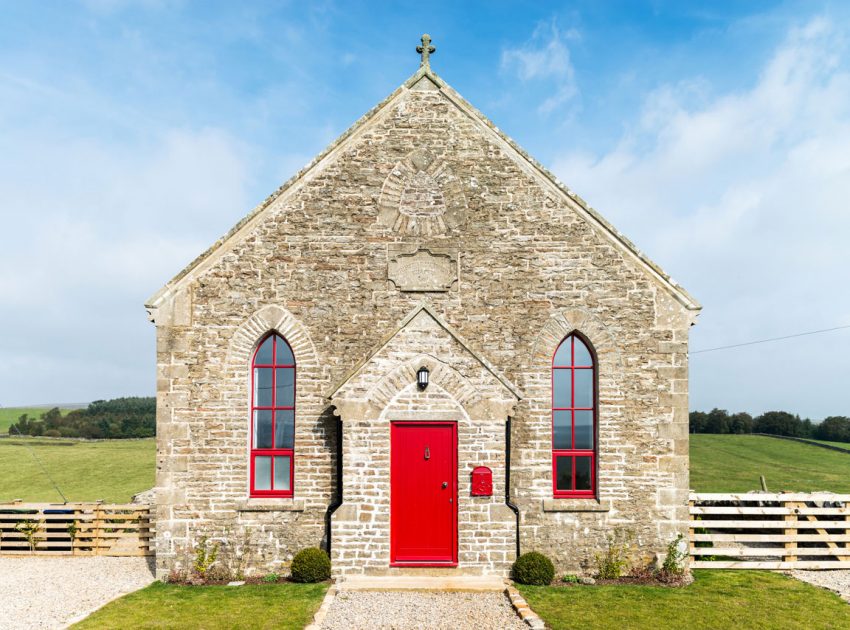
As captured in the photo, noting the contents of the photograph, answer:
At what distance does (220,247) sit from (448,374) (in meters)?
5.59

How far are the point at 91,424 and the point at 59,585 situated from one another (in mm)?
44053

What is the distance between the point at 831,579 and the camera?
11406 millimetres

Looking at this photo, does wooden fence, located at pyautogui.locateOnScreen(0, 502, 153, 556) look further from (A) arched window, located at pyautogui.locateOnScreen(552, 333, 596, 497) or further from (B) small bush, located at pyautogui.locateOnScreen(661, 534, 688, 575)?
(B) small bush, located at pyautogui.locateOnScreen(661, 534, 688, 575)

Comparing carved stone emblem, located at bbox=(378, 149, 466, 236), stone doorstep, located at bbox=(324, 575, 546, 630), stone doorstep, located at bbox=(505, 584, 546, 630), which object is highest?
carved stone emblem, located at bbox=(378, 149, 466, 236)

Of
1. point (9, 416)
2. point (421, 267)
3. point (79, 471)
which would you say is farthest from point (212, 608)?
point (9, 416)

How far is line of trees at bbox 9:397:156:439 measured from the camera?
4588cm

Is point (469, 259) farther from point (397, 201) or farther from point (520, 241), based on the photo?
point (397, 201)

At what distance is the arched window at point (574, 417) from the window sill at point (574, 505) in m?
0.31

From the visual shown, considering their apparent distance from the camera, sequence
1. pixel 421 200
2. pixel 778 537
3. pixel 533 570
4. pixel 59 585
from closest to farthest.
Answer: pixel 533 570 → pixel 59 585 → pixel 421 200 → pixel 778 537

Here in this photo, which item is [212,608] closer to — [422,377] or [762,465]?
[422,377]

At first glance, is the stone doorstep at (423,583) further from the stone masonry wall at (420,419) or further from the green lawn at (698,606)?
the green lawn at (698,606)

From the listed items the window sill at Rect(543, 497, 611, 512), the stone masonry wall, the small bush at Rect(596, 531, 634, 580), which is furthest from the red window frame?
the small bush at Rect(596, 531, 634, 580)

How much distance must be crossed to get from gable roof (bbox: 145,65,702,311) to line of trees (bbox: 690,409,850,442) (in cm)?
3662

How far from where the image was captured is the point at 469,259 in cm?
1173
